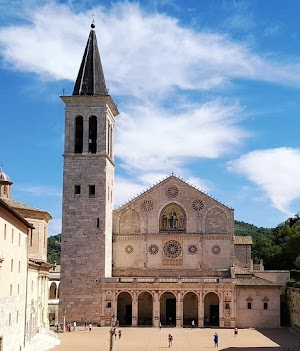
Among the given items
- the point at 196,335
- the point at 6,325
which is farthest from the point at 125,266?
the point at 6,325

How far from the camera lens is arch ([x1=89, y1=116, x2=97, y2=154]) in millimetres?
60406

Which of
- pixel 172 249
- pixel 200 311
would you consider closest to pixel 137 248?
pixel 172 249

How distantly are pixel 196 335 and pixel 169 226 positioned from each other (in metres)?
13.8

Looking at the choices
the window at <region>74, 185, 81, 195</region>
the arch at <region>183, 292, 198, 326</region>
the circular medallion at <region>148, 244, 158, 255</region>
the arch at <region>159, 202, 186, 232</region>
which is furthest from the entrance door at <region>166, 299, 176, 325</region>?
the window at <region>74, 185, 81, 195</region>

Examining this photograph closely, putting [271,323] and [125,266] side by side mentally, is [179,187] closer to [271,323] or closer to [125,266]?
[125,266]

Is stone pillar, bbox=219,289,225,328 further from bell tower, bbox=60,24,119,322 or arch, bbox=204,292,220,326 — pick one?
bell tower, bbox=60,24,119,322

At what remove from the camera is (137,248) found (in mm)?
61500

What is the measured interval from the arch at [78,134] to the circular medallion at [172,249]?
12658 millimetres

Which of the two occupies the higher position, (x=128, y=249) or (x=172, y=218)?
(x=172, y=218)

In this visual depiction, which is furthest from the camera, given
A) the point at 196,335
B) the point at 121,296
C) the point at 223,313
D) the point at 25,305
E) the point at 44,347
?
the point at 121,296

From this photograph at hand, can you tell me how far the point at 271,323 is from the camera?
5781cm

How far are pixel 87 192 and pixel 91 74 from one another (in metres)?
11.6

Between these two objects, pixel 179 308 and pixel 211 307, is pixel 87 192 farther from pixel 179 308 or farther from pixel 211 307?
pixel 211 307

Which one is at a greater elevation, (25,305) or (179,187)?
(179,187)
